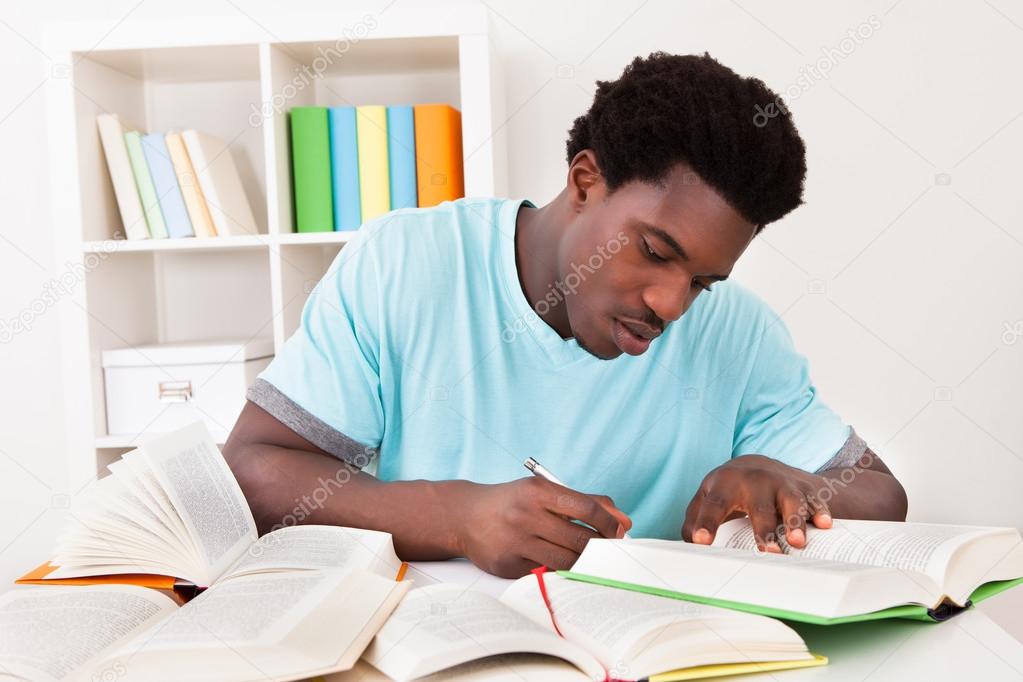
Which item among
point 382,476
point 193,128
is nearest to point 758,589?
point 382,476

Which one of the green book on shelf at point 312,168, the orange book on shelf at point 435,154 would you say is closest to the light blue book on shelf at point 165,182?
the green book on shelf at point 312,168

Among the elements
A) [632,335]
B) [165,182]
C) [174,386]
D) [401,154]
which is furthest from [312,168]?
[632,335]

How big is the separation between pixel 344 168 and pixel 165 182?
1.28 feet

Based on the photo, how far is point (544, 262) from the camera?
3.94ft

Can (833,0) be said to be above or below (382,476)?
above

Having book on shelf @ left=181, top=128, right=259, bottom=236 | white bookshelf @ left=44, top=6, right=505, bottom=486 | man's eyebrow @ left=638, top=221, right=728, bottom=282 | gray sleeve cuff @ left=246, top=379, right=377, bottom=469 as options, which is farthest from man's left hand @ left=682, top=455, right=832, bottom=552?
book on shelf @ left=181, top=128, right=259, bottom=236

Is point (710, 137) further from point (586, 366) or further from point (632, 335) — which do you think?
point (586, 366)

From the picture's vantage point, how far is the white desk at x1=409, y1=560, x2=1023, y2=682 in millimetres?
605

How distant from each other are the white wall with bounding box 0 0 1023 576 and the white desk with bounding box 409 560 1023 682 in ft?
5.07

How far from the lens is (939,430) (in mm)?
2197

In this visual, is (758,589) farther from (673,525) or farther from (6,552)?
(6,552)

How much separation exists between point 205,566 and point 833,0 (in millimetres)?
1923

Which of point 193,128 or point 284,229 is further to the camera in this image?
point 193,128

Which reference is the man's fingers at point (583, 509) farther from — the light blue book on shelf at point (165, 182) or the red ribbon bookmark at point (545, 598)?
the light blue book on shelf at point (165, 182)
